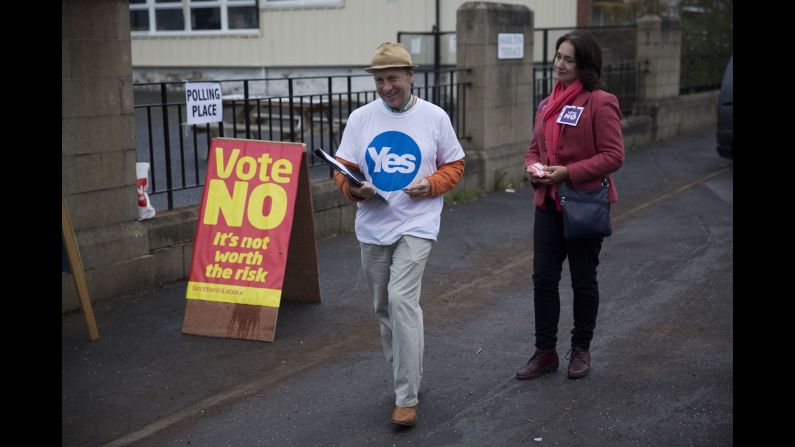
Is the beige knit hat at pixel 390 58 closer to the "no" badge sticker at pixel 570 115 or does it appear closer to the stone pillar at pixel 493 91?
the "no" badge sticker at pixel 570 115

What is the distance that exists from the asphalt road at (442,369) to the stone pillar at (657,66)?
9.04m

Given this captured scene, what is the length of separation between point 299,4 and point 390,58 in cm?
1843

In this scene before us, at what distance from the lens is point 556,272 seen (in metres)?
5.21

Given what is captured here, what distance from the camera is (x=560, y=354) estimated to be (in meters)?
5.80

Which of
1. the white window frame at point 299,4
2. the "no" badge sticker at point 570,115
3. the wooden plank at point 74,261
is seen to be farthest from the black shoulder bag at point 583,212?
the white window frame at point 299,4

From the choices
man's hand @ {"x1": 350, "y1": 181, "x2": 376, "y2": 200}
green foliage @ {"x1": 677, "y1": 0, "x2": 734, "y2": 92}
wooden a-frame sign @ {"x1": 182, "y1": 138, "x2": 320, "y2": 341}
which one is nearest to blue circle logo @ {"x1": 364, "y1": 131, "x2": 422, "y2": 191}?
man's hand @ {"x1": 350, "y1": 181, "x2": 376, "y2": 200}

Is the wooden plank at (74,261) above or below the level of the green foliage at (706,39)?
below

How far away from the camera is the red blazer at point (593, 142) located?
498 cm
